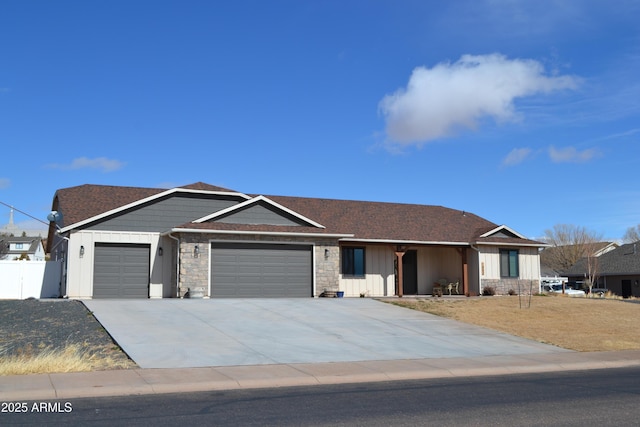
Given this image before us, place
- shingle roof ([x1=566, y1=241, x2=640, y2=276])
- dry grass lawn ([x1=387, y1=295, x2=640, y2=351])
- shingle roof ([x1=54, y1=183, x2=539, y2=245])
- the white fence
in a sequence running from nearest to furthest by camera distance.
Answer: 1. dry grass lawn ([x1=387, y1=295, x2=640, y2=351])
2. the white fence
3. shingle roof ([x1=54, y1=183, x2=539, y2=245])
4. shingle roof ([x1=566, y1=241, x2=640, y2=276])

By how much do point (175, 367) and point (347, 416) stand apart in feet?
18.6

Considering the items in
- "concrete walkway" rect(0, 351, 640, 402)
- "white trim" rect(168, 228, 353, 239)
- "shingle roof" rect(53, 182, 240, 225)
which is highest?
"shingle roof" rect(53, 182, 240, 225)

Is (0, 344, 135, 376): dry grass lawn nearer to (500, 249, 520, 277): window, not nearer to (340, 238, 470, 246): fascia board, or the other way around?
(340, 238, 470, 246): fascia board

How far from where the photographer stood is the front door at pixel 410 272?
111ft

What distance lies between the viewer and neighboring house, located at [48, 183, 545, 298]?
26781 mm

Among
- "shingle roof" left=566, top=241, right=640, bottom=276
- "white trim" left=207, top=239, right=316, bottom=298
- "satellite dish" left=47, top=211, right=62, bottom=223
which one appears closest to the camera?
"white trim" left=207, top=239, right=316, bottom=298

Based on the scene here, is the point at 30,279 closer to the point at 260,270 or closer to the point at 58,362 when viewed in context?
the point at 260,270

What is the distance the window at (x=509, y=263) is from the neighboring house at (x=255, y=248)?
7cm

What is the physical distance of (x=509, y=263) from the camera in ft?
113

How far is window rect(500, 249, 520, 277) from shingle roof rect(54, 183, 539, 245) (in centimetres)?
63

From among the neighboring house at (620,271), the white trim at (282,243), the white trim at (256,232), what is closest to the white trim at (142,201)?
the white trim at (256,232)

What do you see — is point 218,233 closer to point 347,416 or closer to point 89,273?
point 89,273

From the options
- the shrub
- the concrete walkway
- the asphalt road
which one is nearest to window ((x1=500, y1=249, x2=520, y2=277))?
the shrub

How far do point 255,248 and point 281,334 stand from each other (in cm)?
948
